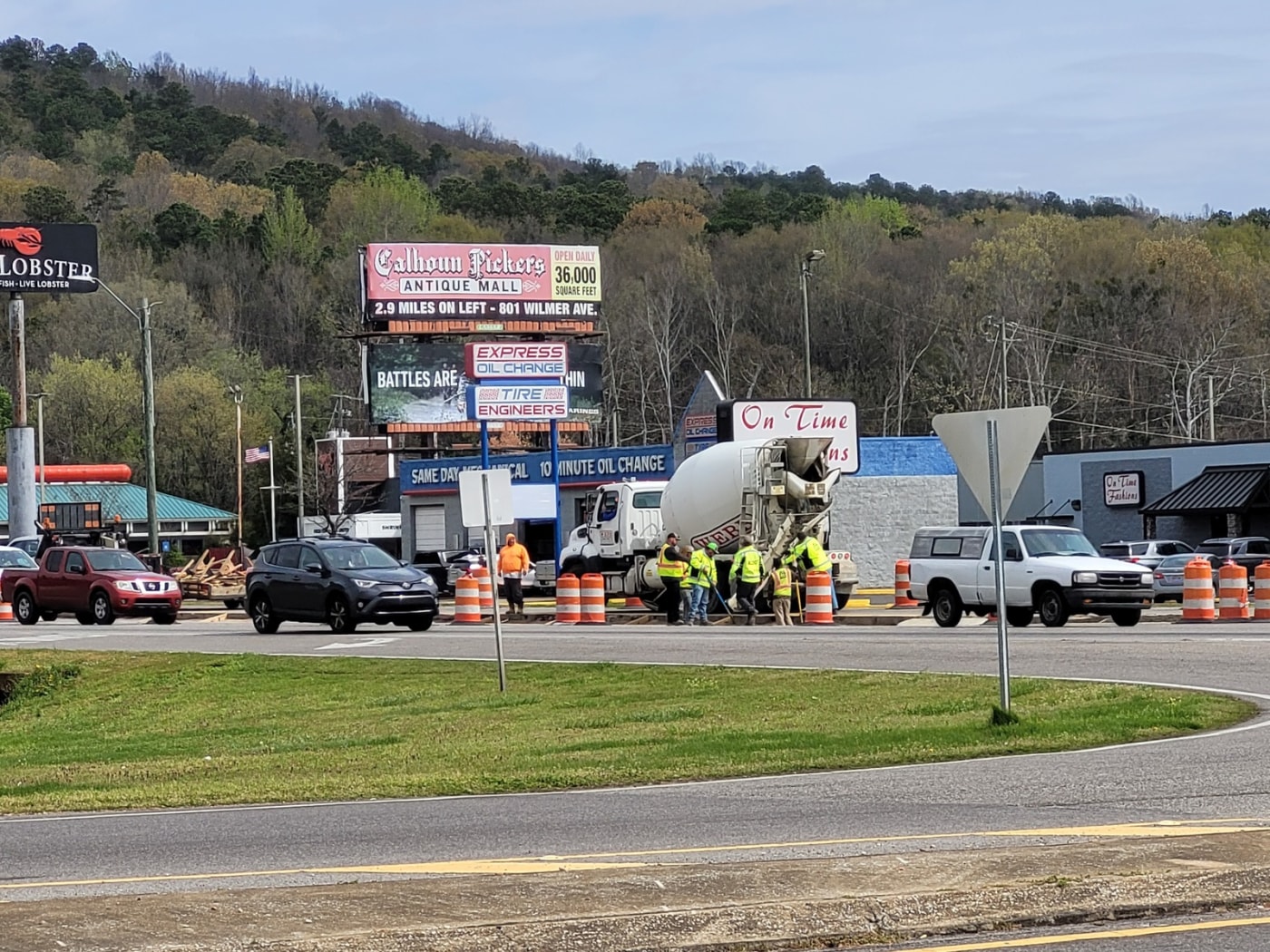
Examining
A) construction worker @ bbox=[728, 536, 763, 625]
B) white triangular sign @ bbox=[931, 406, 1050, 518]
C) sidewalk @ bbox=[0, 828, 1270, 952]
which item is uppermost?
white triangular sign @ bbox=[931, 406, 1050, 518]

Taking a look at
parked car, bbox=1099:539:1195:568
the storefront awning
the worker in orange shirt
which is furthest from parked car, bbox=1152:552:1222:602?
the worker in orange shirt

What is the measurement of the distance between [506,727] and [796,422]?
28931mm

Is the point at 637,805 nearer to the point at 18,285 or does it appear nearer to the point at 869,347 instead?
the point at 18,285

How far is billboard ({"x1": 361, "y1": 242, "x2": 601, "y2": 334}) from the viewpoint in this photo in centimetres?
7644

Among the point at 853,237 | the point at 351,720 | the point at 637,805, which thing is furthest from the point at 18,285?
the point at 853,237

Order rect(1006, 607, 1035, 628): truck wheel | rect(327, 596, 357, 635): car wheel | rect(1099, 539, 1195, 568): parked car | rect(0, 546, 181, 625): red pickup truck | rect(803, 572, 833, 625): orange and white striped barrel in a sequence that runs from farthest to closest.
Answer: rect(1099, 539, 1195, 568): parked car
rect(0, 546, 181, 625): red pickup truck
rect(803, 572, 833, 625): orange and white striped barrel
rect(327, 596, 357, 635): car wheel
rect(1006, 607, 1035, 628): truck wheel

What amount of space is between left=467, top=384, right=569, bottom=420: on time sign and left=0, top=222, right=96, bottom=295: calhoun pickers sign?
23.3m

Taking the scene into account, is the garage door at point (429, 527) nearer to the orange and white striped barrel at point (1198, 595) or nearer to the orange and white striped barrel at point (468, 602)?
the orange and white striped barrel at point (468, 602)

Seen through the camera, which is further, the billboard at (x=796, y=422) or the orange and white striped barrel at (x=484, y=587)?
the billboard at (x=796, y=422)

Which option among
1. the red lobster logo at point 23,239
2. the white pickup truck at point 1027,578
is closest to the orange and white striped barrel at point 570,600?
the white pickup truck at point 1027,578

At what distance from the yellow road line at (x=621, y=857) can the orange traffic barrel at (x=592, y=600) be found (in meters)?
27.2

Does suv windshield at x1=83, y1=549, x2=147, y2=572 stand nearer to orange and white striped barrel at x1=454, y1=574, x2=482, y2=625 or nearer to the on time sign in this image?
orange and white striped barrel at x1=454, y1=574, x2=482, y2=625

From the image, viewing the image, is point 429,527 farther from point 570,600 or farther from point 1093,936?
point 1093,936

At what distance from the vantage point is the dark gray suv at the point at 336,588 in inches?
1337
